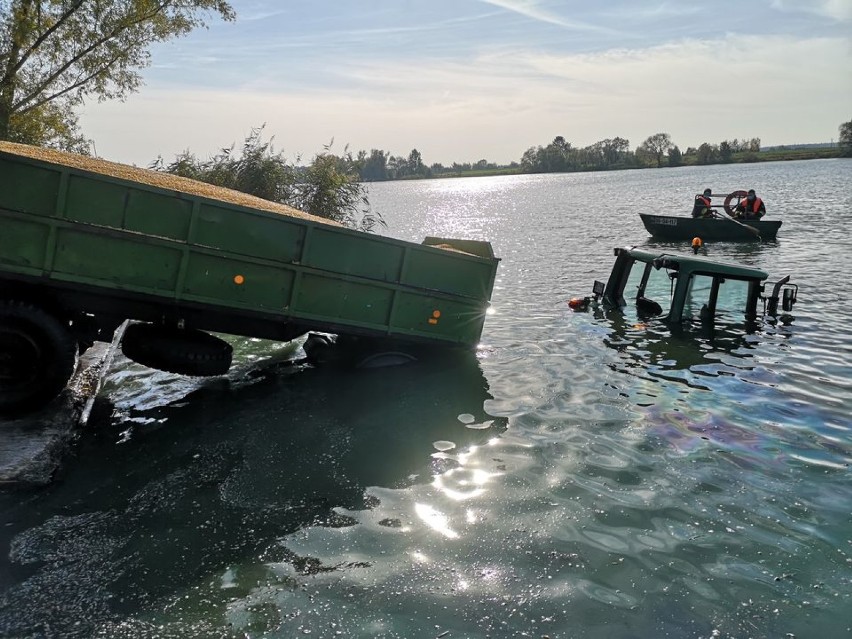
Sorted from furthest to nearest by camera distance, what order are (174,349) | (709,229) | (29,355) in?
1. (709,229)
2. (174,349)
3. (29,355)

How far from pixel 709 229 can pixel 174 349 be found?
25.7 metres

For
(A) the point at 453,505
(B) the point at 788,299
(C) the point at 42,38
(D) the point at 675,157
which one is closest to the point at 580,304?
(B) the point at 788,299

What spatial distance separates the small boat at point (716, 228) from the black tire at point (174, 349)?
80.2 feet

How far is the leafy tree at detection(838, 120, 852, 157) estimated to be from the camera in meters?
127

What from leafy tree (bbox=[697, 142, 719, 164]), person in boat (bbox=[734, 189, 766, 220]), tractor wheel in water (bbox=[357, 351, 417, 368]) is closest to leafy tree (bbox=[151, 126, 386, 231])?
tractor wheel in water (bbox=[357, 351, 417, 368])

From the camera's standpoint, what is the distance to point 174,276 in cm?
727

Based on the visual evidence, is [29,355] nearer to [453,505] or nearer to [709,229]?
[453,505]

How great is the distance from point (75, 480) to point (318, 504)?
2.31 meters

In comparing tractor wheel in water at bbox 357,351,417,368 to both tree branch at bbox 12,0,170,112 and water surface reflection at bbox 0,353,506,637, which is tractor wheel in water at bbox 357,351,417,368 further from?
tree branch at bbox 12,0,170,112

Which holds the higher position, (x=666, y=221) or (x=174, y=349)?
(x=666, y=221)

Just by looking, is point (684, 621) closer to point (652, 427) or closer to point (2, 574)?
point (652, 427)

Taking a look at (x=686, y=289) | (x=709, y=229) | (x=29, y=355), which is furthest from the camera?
(x=709, y=229)

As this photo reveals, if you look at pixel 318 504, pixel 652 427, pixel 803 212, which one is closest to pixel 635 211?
pixel 803 212

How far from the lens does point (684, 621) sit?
4.14 meters
